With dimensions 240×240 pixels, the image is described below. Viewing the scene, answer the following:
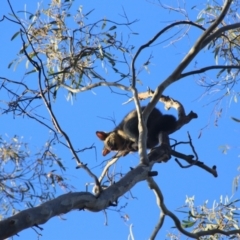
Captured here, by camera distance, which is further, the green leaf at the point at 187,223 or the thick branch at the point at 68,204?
the green leaf at the point at 187,223

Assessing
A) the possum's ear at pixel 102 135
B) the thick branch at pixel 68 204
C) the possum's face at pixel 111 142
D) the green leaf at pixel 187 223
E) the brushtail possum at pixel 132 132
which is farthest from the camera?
the possum's ear at pixel 102 135

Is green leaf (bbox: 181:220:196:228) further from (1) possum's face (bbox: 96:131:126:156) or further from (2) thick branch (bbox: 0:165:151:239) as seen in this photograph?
(1) possum's face (bbox: 96:131:126:156)

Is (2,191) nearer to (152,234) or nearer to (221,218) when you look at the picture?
(152,234)

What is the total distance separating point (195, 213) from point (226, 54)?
6.71ft

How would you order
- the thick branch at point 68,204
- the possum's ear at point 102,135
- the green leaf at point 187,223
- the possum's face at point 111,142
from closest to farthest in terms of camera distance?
1. the thick branch at point 68,204
2. the green leaf at point 187,223
3. the possum's face at point 111,142
4. the possum's ear at point 102,135

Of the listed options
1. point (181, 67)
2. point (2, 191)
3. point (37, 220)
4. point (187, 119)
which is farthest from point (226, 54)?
point (37, 220)

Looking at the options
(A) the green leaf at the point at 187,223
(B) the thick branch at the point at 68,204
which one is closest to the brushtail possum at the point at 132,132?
(A) the green leaf at the point at 187,223

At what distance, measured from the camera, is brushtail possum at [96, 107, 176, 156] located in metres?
7.76

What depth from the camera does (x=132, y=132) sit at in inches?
332

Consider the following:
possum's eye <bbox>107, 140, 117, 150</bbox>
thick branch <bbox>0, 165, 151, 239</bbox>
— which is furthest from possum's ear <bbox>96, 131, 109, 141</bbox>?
thick branch <bbox>0, 165, 151, 239</bbox>

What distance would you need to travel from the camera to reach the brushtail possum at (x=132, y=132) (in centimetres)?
776

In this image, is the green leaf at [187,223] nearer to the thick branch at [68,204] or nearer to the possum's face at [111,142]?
the thick branch at [68,204]

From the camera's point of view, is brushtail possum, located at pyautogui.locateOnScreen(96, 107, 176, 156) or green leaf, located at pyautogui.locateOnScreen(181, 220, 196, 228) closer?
green leaf, located at pyautogui.locateOnScreen(181, 220, 196, 228)

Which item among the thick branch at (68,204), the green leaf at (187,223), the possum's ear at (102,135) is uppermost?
the possum's ear at (102,135)
